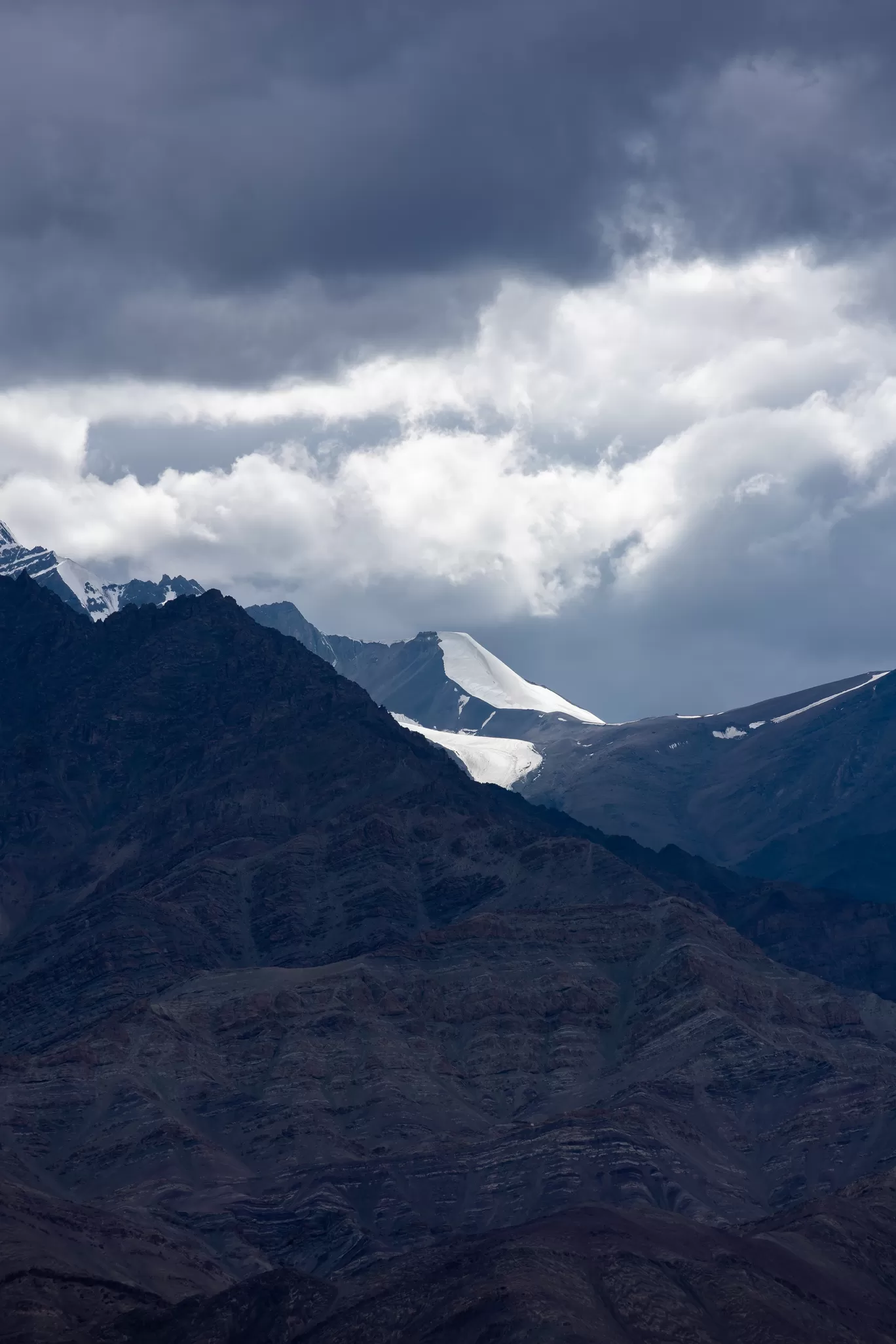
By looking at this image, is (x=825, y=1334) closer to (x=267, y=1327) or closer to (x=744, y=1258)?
(x=744, y=1258)

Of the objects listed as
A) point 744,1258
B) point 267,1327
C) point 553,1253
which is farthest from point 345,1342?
point 744,1258

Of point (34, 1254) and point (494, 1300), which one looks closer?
point (494, 1300)

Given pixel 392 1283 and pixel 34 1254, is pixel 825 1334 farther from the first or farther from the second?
pixel 34 1254

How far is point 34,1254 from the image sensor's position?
197 metres

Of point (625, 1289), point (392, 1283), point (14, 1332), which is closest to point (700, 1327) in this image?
point (625, 1289)

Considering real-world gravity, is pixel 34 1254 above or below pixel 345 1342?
above

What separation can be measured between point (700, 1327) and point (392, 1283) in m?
29.3

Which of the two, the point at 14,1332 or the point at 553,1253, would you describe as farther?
the point at 553,1253

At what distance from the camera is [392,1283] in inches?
7736

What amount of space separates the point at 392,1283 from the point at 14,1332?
1373 inches

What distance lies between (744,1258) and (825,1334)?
13.3 meters

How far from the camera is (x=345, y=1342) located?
601 feet

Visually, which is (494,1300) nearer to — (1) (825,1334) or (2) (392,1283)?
(2) (392,1283)

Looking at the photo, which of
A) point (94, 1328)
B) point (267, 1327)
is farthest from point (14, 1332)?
point (267, 1327)
